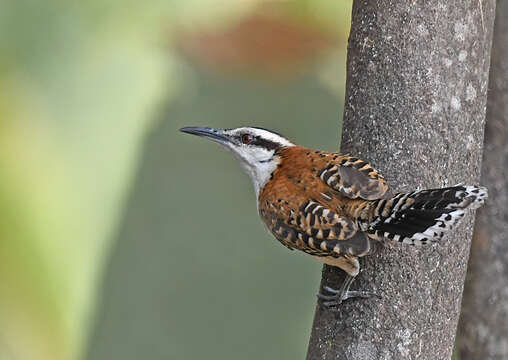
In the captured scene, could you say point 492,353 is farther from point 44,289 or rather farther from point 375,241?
Answer: point 44,289

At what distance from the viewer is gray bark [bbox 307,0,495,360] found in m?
2.34

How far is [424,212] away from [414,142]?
323 millimetres

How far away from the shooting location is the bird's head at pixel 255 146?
2883mm

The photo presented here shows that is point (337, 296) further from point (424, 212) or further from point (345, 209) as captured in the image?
point (424, 212)

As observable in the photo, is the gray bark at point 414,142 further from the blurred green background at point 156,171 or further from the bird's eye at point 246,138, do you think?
the blurred green background at point 156,171

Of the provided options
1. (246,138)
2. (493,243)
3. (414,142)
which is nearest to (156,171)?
(246,138)

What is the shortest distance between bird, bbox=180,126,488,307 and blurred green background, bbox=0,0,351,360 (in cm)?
301

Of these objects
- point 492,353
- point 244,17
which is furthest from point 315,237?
point 244,17

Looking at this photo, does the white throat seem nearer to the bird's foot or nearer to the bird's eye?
the bird's eye

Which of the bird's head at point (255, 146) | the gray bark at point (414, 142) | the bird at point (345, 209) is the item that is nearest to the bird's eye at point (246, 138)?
the bird's head at point (255, 146)

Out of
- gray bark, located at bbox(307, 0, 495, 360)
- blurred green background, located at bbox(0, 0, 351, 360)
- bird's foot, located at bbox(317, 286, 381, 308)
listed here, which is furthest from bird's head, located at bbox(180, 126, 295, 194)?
blurred green background, located at bbox(0, 0, 351, 360)

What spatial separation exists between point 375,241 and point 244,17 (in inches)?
140

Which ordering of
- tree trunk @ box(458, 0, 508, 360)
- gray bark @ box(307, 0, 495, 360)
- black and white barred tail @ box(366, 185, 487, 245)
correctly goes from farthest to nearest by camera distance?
tree trunk @ box(458, 0, 508, 360) → gray bark @ box(307, 0, 495, 360) → black and white barred tail @ box(366, 185, 487, 245)

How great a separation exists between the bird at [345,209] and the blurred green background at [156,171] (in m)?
3.01
